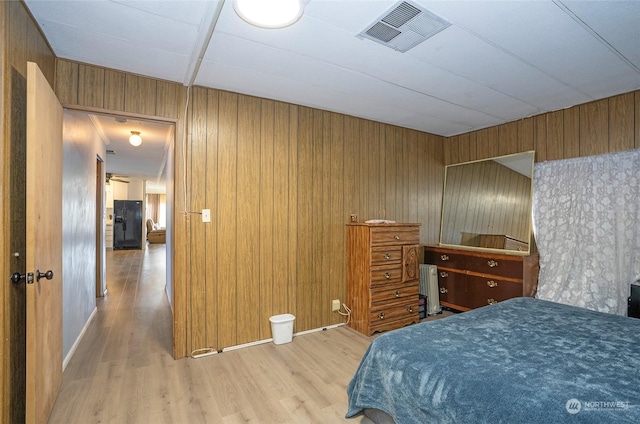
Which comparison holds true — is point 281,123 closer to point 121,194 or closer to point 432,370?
point 432,370

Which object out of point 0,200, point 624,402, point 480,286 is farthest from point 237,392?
point 480,286

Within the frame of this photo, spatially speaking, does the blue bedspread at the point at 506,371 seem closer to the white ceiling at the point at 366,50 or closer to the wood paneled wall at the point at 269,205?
the wood paneled wall at the point at 269,205

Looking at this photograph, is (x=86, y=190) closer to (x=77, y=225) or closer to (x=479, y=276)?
(x=77, y=225)

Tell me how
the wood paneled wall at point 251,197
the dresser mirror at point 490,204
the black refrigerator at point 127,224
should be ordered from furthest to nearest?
the black refrigerator at point 127,224, the dresser mirror at point 490,204, the wood paneled wall at point 251,197

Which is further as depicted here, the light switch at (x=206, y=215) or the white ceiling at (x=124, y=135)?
the white ceiling at (x=124, y=135)

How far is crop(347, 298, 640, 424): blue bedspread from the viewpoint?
1.12 m

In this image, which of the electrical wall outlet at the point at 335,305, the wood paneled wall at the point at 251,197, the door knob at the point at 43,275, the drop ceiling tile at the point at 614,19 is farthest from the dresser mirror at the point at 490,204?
the door knob at the point at 43,275

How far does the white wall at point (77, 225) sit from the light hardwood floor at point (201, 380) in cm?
27

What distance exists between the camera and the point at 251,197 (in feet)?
9.95

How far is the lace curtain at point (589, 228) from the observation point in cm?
283

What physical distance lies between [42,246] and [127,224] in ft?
32.3

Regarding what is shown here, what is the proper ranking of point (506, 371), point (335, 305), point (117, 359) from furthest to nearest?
point (335, 305), point (117, 359), point (506, 371)

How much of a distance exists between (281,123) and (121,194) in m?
9.62

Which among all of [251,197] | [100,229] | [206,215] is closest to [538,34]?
[251,197]
